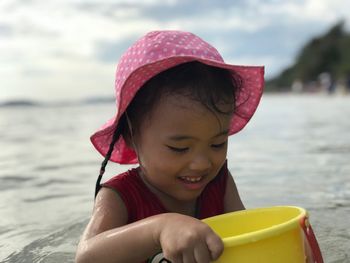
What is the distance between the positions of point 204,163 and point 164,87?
0.98ft

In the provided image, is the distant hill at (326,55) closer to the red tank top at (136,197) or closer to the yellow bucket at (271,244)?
the red tank top at (136,197)

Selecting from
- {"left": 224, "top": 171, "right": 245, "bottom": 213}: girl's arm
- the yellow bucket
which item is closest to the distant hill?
{"left": 224, "top": 171, "right": 245, "bottom": 213}: girl's arm

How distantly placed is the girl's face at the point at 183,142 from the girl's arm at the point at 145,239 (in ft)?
0.83

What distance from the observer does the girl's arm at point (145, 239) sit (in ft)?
4.83

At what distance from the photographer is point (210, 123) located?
1921mm

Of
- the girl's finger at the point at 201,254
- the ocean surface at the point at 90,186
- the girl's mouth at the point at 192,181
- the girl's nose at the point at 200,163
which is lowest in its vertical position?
the ocean surface at the point at 90,186

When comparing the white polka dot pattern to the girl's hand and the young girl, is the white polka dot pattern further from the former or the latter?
the girl's hand

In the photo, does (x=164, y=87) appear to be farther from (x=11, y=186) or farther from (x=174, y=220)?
(x=11, y=186)

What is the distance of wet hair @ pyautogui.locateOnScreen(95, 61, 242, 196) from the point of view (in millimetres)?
1949

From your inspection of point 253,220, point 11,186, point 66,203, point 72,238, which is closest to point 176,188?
point 253,220

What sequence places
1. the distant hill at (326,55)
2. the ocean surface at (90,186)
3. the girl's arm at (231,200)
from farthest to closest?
the distant hill at (326,55), the ocean surface at (90,186), the girl's arm at (231,200)

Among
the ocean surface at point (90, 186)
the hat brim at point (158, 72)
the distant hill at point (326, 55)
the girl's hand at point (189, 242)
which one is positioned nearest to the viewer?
the girl's hand at point (189, 242)

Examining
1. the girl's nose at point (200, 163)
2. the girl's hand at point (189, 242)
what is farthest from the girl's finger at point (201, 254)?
the girl's nose at point (200, 163)

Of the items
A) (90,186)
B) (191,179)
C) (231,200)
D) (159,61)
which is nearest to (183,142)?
(191,179)
